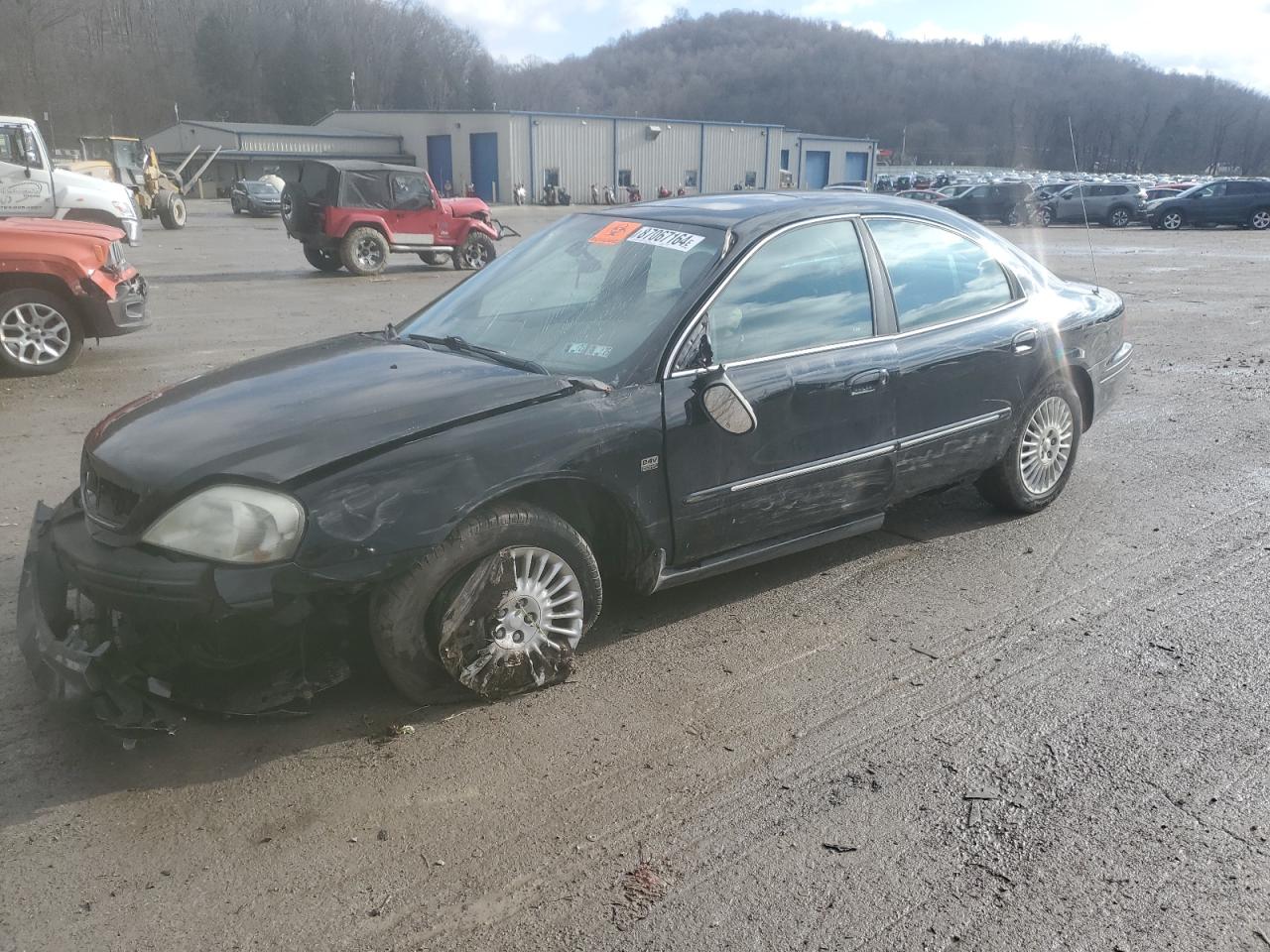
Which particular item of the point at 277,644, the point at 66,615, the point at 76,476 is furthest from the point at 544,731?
the point at 76,476

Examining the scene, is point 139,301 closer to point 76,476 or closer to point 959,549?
point 76,476

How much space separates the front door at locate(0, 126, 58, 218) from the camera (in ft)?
47.5

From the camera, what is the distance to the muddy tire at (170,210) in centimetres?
2961

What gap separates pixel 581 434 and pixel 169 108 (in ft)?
404

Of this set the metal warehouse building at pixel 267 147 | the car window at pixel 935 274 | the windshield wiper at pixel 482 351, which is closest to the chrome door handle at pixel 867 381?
the car window at pixel 935 274

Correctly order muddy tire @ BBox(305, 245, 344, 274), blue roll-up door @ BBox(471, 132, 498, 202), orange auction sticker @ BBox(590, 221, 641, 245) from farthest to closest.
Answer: blue roll-up door @ BBox(471, 132, 498, 202)
muddy tire @ BBox(305, 245, 344, 274)
orange auction sticker @ BBox(590, 221, 641, 245)

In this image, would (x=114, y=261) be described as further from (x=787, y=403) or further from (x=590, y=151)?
(x=590, y=151)

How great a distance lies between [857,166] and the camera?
71.8 m

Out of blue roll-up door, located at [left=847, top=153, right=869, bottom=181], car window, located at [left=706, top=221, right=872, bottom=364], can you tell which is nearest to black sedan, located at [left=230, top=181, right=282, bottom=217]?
car window, located at [left=706, top=221, right=872, bottom=364]

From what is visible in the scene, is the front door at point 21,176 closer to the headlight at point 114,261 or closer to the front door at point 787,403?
the headlight at point 114,261

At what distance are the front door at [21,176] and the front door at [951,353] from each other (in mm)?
14517

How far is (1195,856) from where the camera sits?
256cm

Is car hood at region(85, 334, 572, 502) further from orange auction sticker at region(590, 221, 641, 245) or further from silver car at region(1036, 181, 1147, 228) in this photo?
silver car at region(1036, 181, 1147, 228)

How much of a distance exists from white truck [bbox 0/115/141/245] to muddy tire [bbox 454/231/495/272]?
19.6ft
